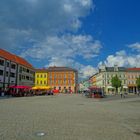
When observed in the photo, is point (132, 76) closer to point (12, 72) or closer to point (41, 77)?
point (41, 77)

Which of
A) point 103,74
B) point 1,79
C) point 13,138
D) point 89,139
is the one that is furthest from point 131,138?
point 103,74

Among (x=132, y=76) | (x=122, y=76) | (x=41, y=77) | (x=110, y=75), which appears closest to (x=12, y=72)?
(x=41, y=77)

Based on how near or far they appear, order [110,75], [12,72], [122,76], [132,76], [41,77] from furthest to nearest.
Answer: [41,77]
[110,75]
[122,76]
[132,76]
[12,72]

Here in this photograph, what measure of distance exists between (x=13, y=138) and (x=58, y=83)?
114067 millimetres

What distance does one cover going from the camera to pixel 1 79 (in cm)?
6469

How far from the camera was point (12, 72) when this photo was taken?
73.6m

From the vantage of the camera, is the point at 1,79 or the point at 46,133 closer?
the point at 46,133

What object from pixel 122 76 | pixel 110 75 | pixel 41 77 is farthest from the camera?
pixel 41 77

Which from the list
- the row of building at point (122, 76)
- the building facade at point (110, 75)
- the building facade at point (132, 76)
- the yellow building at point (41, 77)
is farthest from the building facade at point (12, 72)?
the building facade at point (132, 76)

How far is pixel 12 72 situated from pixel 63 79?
5021cm

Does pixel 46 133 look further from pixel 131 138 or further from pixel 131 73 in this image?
pixel 131 73

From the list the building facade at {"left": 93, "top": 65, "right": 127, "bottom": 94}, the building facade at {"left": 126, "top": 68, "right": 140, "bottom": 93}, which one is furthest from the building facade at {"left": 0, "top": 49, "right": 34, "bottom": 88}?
the building facade at {"left": 126, "top": 68, "right": 140, "bottom": 93}

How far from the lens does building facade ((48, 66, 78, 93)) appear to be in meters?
120

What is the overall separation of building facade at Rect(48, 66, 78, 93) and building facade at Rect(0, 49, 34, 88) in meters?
29.6
